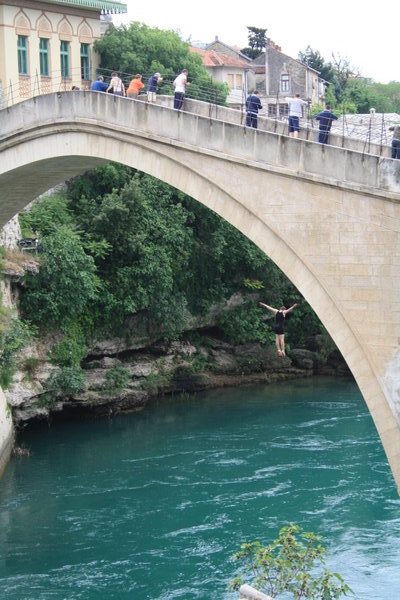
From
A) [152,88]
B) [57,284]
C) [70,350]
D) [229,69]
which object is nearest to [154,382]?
[70,350]

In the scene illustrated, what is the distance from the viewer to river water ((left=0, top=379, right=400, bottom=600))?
Result: 70.2 feet

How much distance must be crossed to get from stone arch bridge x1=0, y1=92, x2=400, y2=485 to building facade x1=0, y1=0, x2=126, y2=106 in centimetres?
1386

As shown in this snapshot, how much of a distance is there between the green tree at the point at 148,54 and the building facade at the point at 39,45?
4178 mm

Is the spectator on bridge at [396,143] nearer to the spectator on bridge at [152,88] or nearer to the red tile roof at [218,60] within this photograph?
the spectator on bridge at [152,88]

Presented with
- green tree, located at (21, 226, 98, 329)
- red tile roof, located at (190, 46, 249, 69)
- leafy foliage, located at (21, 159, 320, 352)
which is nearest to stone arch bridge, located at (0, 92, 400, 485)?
green tree, located at (21, 226, 98, 329)

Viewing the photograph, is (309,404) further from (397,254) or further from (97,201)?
(397,254)

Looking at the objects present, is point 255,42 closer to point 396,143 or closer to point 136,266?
point 136,266

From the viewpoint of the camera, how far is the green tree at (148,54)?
42062 mm

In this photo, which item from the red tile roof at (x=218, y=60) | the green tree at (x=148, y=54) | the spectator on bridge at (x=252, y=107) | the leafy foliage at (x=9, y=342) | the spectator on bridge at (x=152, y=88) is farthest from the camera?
the red tile roof at (x=218, y=60)

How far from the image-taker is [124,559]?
22.4 m

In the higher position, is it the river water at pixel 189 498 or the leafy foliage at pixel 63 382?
the leafy foliage at pixel 63 382

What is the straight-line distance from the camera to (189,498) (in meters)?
26.1

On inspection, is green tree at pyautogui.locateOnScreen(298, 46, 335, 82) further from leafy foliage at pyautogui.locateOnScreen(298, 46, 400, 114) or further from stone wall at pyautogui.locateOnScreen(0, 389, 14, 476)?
stone wall at pyautogui.locateOnScreen(0, 389, 14, 476)

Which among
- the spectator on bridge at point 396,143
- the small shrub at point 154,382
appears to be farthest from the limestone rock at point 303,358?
the spectator on bridge at point 396,143
